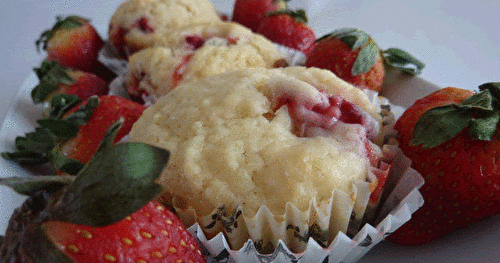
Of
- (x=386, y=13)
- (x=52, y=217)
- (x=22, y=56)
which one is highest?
(x=52, y=217)

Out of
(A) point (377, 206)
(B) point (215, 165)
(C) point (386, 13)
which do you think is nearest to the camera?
(B) point (215, 165)

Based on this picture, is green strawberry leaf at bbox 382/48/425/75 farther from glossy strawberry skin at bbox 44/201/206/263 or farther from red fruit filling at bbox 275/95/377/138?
glossy strawberry skin at bbox 44/201/206/263

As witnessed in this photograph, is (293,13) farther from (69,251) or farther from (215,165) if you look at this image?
(69,251)

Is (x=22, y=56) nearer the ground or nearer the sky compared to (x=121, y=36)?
nearer the ground

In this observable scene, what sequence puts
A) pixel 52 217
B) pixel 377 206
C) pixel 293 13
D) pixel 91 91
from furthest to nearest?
pixel 293 13 → pixel 91 91 → pixel 377 206 → pixel 52 217

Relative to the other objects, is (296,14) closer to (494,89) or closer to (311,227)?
(494,89)

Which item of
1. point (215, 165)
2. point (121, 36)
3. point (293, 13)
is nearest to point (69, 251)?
point (215, 165)

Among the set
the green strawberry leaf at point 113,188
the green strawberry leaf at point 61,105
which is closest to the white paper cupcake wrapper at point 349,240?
the green strawberry leaf at point 113,188
